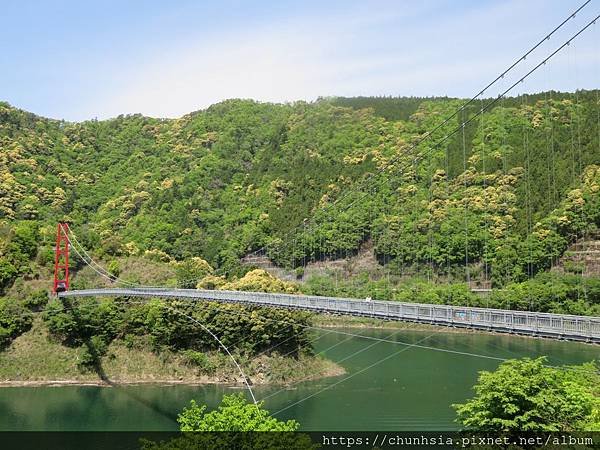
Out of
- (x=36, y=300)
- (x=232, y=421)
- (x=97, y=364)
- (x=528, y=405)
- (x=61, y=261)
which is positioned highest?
(x=61, y=261)

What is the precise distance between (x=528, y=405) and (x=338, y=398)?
47.3ft

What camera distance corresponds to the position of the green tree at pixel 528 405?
13773mm

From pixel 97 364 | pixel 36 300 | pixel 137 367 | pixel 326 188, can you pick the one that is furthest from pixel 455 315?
pixel 326 188

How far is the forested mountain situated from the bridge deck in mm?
20106

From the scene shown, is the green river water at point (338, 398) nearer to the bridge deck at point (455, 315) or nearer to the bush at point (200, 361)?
the bush at point (200, 361)

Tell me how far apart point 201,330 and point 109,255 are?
12.7 metres

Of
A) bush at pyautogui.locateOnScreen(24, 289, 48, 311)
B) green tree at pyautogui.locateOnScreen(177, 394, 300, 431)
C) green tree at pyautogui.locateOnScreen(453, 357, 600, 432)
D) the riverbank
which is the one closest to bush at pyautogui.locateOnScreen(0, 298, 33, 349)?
the riverbank

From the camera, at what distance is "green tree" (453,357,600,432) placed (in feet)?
45.2

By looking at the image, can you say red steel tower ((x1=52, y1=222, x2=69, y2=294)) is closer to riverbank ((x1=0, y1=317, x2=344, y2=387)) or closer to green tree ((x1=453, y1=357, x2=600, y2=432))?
riverbank ((x1=0, y1=317, x2=344, y2=387))

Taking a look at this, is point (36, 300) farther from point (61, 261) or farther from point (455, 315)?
point (455, 315)

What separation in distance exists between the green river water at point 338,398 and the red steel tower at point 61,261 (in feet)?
24.1

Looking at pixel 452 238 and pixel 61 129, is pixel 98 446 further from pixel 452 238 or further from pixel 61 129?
pixel 61 129

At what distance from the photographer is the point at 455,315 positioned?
59.0ft

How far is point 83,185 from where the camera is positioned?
2653 inches
